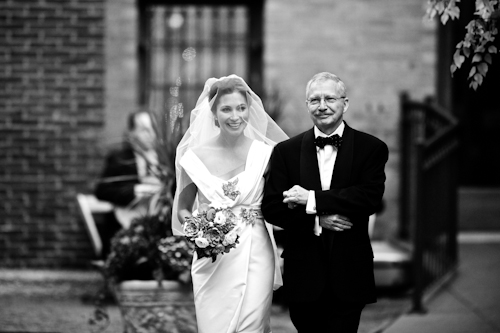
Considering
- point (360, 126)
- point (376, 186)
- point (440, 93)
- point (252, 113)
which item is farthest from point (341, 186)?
point (440, 93)

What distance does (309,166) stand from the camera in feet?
12.9

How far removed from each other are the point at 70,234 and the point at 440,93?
461 centimetres

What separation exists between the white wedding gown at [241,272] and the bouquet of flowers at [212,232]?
0.16 meters

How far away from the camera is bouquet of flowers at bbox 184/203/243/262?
3908mm

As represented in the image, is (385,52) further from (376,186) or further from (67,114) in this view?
(376,186)

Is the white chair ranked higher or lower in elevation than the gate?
lower

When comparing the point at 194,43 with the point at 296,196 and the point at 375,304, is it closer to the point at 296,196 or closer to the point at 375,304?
the point at 375,304

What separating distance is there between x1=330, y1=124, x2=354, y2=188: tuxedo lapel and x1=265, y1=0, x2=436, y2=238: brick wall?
14.8 ft

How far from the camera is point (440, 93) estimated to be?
28.7ft

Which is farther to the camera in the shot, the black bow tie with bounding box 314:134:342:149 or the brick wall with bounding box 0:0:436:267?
the brick wall with bounding box 0:0:436:267

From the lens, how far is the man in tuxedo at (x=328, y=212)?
12.6ft

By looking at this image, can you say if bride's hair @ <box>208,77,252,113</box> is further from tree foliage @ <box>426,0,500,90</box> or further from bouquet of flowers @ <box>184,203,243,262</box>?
tree foliage @ <box>426,0,500,90</box>

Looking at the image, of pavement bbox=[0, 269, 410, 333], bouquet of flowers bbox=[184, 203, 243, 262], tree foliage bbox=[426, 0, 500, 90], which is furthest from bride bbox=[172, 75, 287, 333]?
pavement bbox=[0, 269, 410, 333]

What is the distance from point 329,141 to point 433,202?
3.33 meters
